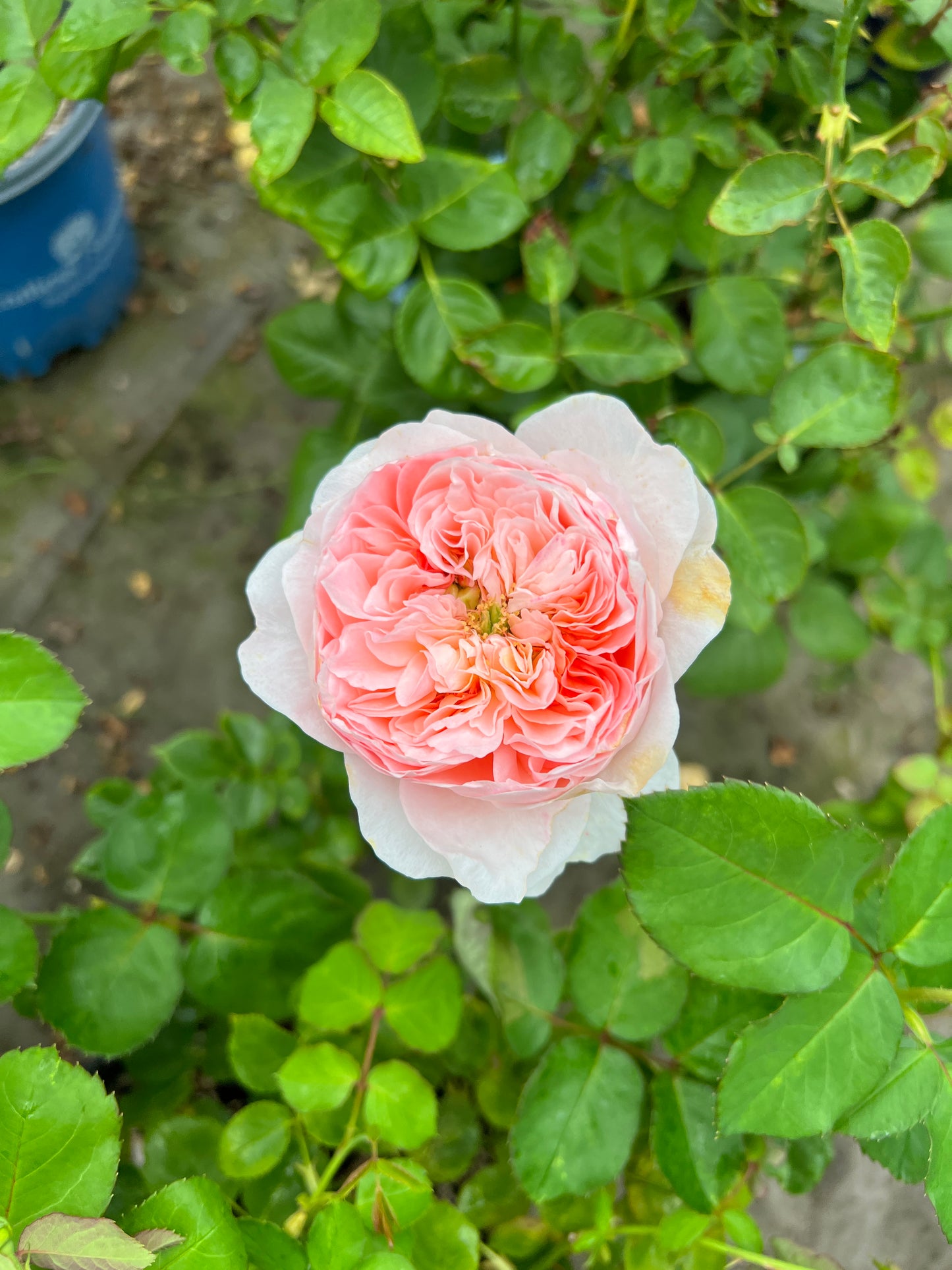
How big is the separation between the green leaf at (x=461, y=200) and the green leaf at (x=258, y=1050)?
0.68 m

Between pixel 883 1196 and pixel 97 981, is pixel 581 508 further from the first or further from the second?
pixel 883 1196

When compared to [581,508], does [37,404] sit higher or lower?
lower

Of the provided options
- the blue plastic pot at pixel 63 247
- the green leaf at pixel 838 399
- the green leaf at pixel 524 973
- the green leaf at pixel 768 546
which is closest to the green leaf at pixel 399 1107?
the green leaf at pixel 524 973

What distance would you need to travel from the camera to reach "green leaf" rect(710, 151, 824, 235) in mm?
649

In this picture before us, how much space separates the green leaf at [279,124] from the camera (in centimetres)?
62

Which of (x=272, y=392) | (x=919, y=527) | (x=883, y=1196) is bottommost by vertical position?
(x=883, y=1196)

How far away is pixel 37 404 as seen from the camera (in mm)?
1565

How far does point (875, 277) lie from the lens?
0.66 m

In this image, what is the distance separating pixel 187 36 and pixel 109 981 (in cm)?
70

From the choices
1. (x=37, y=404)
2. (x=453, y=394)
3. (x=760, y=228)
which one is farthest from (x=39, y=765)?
(x=760, y=228)

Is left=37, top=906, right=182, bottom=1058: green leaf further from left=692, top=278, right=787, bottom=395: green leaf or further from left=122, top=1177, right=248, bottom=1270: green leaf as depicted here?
left=692, top=278, right=787, bottom=395: green leaf

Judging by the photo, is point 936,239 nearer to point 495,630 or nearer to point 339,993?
point 495,630

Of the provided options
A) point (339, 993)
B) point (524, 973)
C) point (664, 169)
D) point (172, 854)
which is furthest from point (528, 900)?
point (664, 169)

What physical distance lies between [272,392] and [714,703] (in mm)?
944
